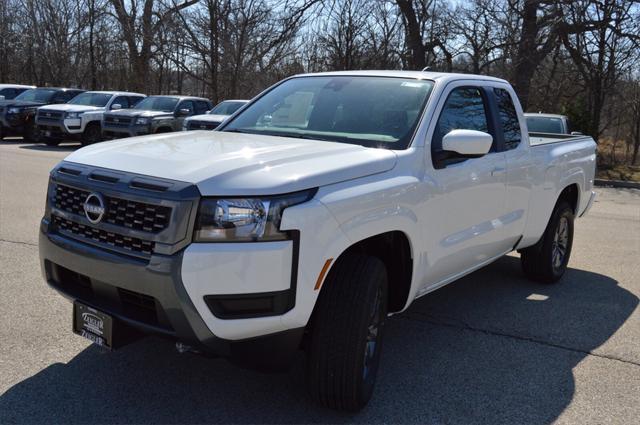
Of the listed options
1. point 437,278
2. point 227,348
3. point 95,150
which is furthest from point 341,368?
point 95,150

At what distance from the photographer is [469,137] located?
3.77m

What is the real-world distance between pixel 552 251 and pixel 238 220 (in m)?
4.09

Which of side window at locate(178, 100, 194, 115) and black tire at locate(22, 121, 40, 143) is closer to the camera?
side window at locate(178, 100, 194, 115)

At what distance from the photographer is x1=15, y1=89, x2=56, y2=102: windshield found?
842 inches

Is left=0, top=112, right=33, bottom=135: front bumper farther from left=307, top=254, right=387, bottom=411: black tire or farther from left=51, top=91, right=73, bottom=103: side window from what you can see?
left=307, top=254, right=387, bottom=411: black tire

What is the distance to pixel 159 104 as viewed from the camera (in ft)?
62.7

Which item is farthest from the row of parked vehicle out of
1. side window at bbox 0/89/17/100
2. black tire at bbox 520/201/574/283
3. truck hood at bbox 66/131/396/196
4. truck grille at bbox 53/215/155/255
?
truck grille at bbox 53/215/155/255

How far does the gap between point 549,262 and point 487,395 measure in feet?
8.64

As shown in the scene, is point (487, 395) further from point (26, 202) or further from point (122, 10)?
point (122, 10)

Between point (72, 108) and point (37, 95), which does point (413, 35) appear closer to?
point (72, 108)

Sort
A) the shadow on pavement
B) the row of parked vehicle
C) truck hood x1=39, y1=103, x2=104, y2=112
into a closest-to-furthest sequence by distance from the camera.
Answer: the shadow on pavement
the row of parked vehicle
truck hood x1=39, y1=103, x2=104, y2=112

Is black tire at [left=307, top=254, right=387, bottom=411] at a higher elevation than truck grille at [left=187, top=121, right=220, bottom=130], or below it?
below

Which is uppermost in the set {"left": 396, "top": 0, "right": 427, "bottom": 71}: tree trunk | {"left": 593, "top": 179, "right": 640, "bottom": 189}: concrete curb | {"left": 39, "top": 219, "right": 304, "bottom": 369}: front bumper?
{"left": 396, "top": 0, "right": 427, "bottom": 71}: tree trunk

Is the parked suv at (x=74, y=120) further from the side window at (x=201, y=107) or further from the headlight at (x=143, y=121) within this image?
the side window at (x=201, y=107)
